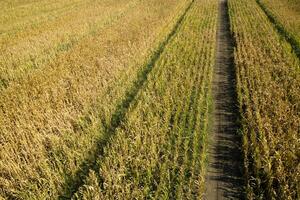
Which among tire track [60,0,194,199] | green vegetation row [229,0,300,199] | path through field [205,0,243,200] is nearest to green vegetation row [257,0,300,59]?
green vegetation row [229,0,300,199]

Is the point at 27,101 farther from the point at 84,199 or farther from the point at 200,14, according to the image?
the point at 200,14

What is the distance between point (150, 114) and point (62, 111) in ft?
9.53

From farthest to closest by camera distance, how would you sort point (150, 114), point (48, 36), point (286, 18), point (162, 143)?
point (286, 18) → point (48, 36) → point (150, 114) → point (162, 143)

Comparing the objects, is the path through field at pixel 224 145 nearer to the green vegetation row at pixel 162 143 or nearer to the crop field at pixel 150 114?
the crop field at pixel 150 114

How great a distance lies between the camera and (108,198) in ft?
21.8

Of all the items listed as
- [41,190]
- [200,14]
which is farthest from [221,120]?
[200,14]

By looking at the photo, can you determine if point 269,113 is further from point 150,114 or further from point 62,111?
point 62,111

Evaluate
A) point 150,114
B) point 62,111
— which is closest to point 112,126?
point 150,114

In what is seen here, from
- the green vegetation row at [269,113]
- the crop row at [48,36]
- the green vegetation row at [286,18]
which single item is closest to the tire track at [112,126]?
the green vegetation row at [269,113]

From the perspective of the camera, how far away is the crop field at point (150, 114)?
7.13m

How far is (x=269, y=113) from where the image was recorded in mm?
9586

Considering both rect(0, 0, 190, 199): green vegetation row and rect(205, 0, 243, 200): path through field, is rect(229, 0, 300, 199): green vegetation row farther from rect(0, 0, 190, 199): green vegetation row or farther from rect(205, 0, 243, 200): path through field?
rect(0, 0, 190, 199): green vegetation row

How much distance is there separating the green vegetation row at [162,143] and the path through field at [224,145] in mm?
283

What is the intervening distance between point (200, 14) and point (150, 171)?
68.9 feet
